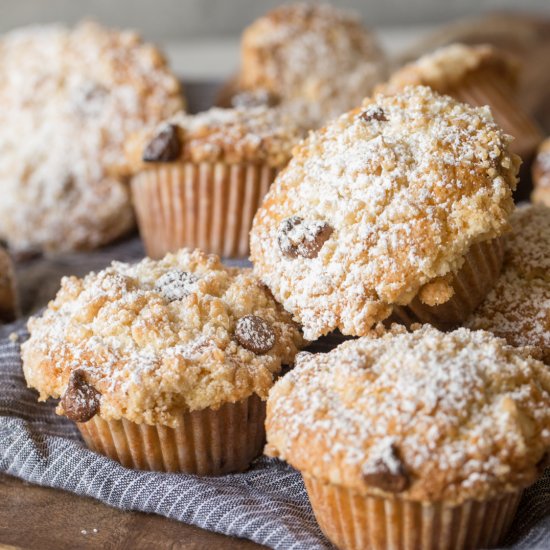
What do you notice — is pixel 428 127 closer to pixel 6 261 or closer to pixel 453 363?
pixel 453 363

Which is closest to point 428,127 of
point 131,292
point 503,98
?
point 131,292

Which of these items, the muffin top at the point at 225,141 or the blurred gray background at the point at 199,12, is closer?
the muffin top at the point at 225,141

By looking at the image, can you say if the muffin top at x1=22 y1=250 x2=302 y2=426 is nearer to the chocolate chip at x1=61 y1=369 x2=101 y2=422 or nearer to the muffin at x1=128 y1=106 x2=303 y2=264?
the chocolate chip at x1=61 y1=369 x2=101 y2=422

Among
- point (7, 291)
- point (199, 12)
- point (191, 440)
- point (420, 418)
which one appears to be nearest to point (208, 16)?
point (199, 12)

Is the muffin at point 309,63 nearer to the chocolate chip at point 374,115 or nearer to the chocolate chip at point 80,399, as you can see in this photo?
the chocolate chip at point 374,115

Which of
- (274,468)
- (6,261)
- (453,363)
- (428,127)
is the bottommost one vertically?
(274,468)

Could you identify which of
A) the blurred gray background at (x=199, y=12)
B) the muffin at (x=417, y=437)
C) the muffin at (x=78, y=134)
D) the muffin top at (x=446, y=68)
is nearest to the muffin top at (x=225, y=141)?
the muffin top at (x=446, y=68)
